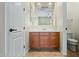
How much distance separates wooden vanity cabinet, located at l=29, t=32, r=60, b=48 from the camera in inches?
252

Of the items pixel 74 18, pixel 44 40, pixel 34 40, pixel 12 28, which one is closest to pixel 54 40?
pixel 44 40

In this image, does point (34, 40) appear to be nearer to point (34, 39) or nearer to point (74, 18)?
point (34, 39)

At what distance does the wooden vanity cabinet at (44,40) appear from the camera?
6395 millimetres

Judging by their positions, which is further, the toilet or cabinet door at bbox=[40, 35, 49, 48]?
cabinet door at bbox=[40, 35, 49, 48]

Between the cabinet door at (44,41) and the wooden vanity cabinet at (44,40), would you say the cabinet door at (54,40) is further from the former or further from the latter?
the cabinet door at (44,41)

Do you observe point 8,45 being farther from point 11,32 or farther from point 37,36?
point 37,36

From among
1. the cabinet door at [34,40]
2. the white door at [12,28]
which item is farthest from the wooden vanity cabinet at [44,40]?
the white door at [12,28]

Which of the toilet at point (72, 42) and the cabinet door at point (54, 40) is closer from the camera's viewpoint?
the toilet at point (72, 42)

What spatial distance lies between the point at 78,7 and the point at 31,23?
82.5 inches
